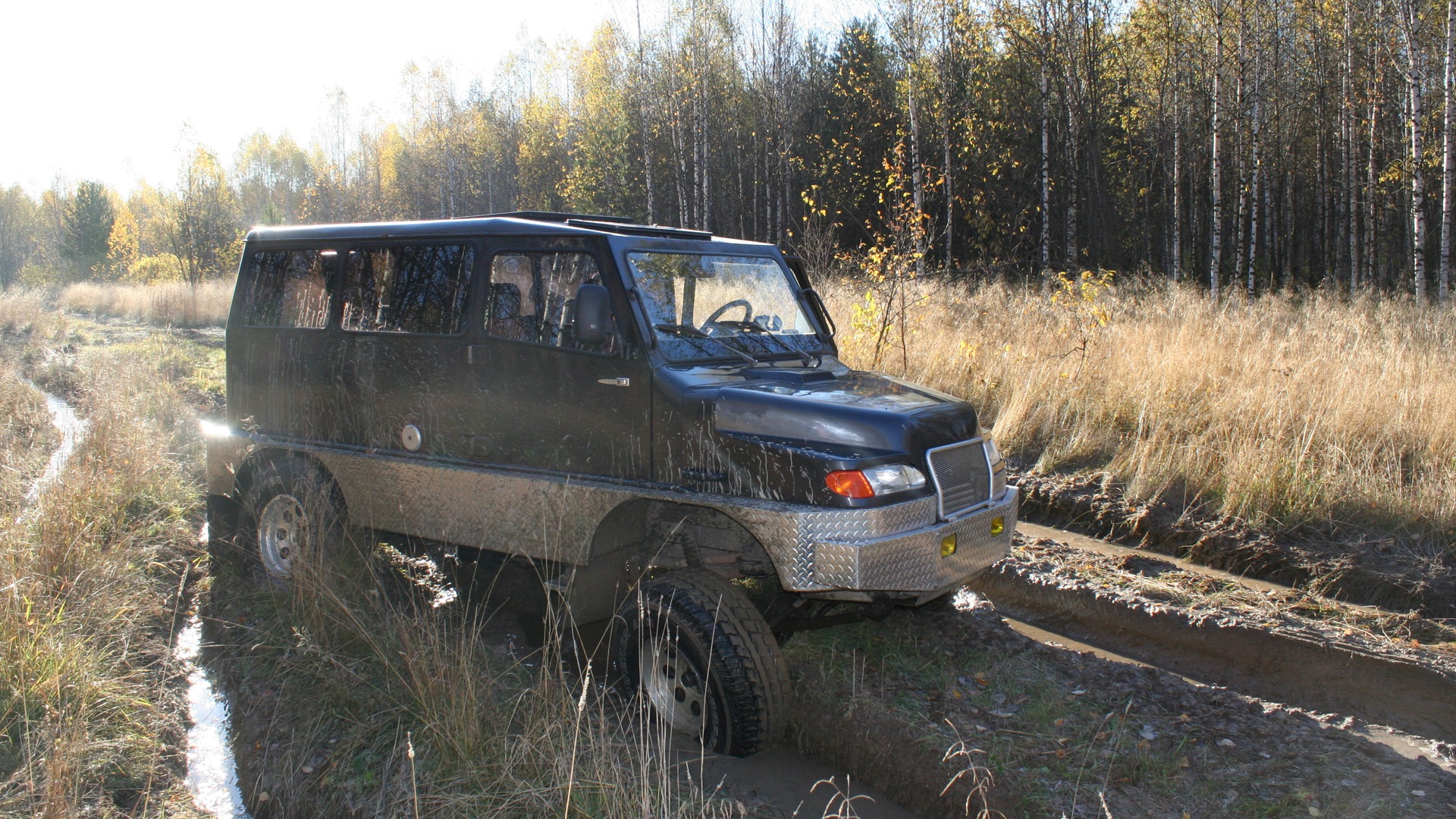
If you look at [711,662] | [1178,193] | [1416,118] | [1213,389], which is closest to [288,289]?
[711,662]

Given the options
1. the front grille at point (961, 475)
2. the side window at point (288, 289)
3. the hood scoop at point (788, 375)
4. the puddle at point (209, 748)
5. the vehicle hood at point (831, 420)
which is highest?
the side window at point (288, 289)

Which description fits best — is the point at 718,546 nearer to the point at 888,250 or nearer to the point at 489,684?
the point at 489,684

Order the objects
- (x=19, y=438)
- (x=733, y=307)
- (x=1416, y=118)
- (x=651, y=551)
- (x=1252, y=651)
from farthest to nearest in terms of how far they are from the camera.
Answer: (x=1416, y=118) → (x=19, y=438) → (x=1252, y=651) → (x=733, y=307) → (x=651, y=551)

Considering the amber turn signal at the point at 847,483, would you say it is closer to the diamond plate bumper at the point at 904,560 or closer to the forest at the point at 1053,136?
the diamond plate bumper at the point at 904,560

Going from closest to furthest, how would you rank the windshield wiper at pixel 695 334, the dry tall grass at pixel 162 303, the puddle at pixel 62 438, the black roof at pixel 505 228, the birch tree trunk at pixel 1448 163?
the windshield wiper at pixel 695 334
the black roof at pixel 505 228
the puddle at pixel 62 438
the birch tree trunk at pixel 1448 163
the dry tall grass at pixel 162 303

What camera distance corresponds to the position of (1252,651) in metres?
4.80

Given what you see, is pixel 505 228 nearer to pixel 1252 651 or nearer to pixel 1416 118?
pixel 1252 651

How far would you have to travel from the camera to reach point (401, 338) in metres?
4.63

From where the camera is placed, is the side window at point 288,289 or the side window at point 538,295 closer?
the side window at point 538,295

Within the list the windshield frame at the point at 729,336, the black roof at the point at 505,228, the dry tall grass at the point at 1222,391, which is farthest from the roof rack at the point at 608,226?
the dry tall grass at the point at 1222,391

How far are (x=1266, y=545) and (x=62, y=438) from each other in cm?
1075

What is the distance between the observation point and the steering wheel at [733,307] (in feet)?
14.3

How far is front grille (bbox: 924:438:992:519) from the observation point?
12.1ft

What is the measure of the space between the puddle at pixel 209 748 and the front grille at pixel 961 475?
10.0ft
